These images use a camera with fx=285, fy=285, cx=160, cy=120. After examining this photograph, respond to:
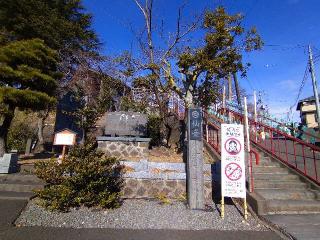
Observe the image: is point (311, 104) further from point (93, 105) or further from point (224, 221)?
point (224, 221)

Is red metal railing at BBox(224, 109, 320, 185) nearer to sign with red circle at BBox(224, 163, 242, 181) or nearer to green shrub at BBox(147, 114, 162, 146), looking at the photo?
sign with red circle at BBox(224, 163, 242, 181)

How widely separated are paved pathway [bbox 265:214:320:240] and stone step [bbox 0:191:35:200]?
5.75 metres

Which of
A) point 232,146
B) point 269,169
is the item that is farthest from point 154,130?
point 232,146

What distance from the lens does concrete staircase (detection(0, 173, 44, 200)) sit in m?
7.02

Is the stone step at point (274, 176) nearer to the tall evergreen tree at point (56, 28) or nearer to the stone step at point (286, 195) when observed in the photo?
the stone step at point (286, 195)

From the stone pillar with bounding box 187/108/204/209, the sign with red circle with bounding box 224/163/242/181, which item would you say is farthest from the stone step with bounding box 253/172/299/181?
the stone pillar with bounding box 187/108/204/209

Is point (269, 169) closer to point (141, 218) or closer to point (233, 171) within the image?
point (233, 171)

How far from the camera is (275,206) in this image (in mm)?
→ 6926

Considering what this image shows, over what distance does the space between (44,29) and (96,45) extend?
364cm

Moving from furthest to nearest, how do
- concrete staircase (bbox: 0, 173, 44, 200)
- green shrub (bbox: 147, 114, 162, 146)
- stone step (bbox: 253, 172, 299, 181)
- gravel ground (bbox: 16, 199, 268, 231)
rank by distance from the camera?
green shrub (bbox: 147, 114, 162, 146) < stone step (bbox: 253, 172, 299, 181) < concrete staircase (bbox: 0, 173, 44, 200) < gravel ground (bbox: 16, 199, 268, 231)

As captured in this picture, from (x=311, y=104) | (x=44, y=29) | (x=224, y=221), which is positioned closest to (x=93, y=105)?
(x=44, y=29)

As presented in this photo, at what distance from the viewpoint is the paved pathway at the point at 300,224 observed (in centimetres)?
542

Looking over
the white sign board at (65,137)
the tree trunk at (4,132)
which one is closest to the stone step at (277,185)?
the white sign board at (65,137)

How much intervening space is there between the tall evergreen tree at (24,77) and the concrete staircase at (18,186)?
2.41 meters
